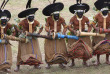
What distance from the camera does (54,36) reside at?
351 inches

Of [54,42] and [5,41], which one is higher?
[5,41]

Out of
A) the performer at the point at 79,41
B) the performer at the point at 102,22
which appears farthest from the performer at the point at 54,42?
the performer at the point at 102,22

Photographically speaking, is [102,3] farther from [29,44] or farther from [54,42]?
[29,44]

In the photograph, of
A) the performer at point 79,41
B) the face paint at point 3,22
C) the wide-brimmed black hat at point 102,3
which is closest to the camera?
the face paint at point 3,22

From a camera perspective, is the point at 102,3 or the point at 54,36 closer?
the point at 54,36

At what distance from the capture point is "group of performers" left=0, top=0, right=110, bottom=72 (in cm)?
884

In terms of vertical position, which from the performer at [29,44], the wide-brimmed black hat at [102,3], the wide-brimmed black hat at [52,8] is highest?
the wide-brimmed black hat at [102,3]

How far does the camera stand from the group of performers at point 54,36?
884 cm

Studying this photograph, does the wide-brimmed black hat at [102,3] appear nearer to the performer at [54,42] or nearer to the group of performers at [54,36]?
the group of performers at [54,36]

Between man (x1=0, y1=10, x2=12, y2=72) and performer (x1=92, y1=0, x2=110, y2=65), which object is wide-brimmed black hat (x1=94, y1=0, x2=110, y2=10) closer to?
performer (x1=92, y1=0, x2=110, y2=65)

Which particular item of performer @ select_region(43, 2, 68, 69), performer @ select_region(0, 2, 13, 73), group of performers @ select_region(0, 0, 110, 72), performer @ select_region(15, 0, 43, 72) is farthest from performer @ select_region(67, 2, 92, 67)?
performer @ select_region(0, 2, 13, 73)

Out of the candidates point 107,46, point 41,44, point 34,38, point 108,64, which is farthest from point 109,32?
point 41,44

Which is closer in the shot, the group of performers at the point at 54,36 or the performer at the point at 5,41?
the performer at the point at 5,41

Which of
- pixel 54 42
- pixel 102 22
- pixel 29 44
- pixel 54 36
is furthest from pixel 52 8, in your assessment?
pixel 102 22
